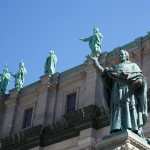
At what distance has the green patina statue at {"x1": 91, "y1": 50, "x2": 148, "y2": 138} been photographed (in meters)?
10.9

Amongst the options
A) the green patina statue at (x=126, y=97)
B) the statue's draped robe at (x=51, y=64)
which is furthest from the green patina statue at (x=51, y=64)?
the green patina statue at (x=126, y=97)

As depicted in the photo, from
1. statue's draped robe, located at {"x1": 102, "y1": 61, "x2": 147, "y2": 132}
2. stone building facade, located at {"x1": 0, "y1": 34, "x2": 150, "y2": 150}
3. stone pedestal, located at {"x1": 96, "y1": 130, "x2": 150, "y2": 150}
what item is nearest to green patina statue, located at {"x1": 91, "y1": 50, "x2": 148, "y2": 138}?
statue's draped robe, located at {"x1": 102, "y1": 61, "x2": 147, "y2": 132}

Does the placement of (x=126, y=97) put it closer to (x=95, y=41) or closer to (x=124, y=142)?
(x=124, y=142)

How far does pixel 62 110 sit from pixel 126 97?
2331 centimetres

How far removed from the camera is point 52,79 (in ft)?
117

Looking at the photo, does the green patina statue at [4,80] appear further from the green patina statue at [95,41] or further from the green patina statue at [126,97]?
the green patina statue at [126,97]

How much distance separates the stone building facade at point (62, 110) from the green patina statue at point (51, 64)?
2.57 ft

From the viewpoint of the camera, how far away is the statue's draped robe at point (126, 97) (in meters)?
10.9

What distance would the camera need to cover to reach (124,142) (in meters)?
10.4

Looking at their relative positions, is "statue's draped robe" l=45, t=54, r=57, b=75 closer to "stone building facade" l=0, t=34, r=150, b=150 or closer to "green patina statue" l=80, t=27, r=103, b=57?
"stone building facade" l=0, t=34, r=150, b=150

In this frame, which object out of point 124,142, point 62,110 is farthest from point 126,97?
point 62,110

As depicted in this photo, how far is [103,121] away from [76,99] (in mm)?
3264

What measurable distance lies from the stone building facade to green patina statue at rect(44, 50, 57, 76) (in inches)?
30.8

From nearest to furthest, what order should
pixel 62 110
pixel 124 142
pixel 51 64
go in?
pixel 124 142, pixel 62 110, pixel 51 64
